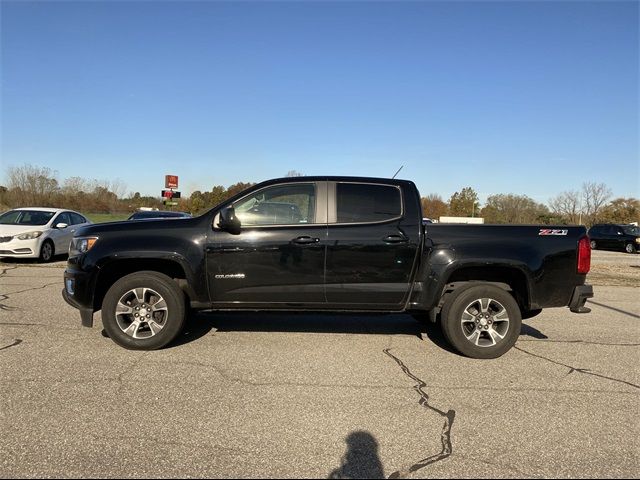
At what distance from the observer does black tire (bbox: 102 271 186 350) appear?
5039 mm

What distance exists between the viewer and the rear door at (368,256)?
511 centimetres

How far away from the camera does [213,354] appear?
4984 mm

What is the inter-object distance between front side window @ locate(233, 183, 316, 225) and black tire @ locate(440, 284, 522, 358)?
6.39ft

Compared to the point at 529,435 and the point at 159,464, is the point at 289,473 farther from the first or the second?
the point at 529,435

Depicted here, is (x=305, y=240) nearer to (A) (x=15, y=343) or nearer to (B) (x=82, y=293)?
(B) (x=82, y=293)

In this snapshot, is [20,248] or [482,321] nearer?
[482,321]

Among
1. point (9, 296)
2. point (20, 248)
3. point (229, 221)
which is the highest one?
point (229, 221)

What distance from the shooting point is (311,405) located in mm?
3768

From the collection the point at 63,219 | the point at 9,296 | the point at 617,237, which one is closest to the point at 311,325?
the point at 9,296

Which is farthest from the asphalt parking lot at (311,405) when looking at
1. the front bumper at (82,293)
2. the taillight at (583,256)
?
the taillight at (583,256)

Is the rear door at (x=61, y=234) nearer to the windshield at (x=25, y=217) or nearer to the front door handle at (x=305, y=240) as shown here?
the windshield at (x=25, y=217)

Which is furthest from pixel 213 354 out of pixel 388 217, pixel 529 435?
pixel 529 435

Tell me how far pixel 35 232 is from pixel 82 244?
922 cm

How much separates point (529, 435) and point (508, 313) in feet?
6.55
